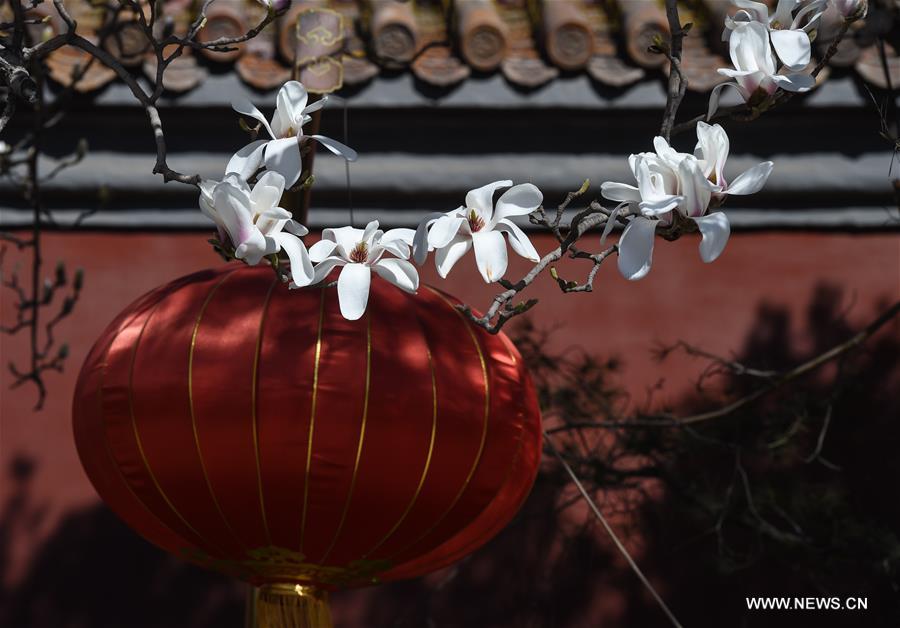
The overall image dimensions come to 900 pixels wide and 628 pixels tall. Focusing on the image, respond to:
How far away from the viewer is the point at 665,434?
3463mm

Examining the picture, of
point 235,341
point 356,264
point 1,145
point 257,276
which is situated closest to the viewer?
point 356,264

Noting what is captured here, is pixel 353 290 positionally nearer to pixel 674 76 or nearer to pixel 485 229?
pixel 485 229

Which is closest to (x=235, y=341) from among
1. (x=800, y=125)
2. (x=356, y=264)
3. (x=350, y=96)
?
(x=356, y=264)

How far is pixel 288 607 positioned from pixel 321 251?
78 centimetres

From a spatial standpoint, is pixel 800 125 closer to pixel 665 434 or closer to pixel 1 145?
pixel 665 434

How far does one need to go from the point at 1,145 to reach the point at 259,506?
5.06 ft

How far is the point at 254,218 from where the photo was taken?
1.94m

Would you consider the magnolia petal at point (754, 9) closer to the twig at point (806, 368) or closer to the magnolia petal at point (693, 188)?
the magnolia petal at point (693, 188)

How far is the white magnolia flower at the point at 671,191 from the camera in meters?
1.86

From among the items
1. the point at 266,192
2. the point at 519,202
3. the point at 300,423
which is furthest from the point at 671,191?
the point at 300,423

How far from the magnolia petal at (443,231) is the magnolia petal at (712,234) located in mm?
339

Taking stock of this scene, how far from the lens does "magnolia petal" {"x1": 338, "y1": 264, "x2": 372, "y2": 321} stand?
1.93 metres

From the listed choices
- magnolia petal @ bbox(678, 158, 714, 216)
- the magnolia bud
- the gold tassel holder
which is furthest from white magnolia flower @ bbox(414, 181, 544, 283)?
the gold tassel holder

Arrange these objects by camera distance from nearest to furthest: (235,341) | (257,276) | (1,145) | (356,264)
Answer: (356,264), (235,341), (257,276), (1,145)
